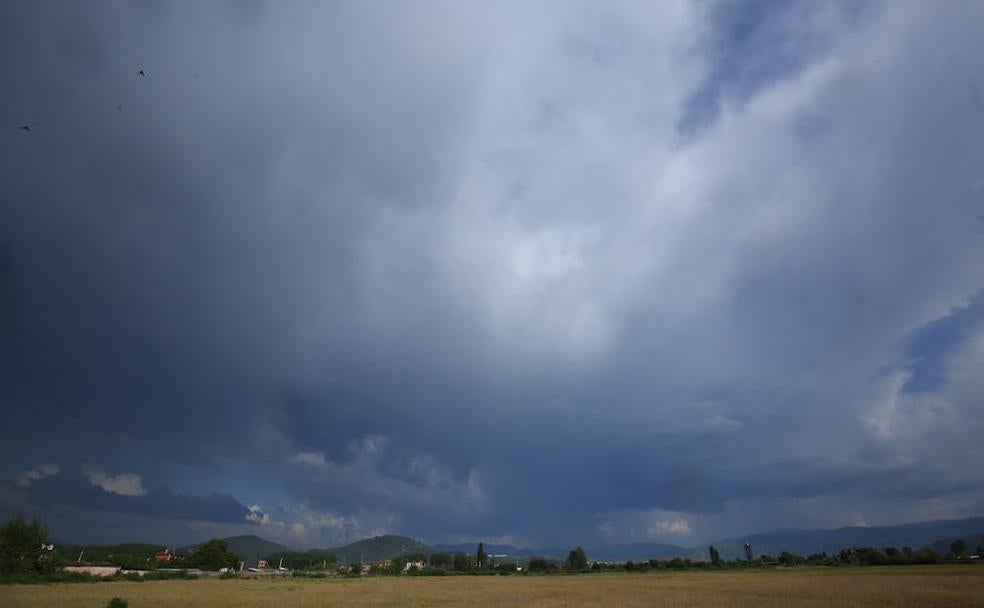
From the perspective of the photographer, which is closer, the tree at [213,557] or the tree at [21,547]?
the tree at [21,547]

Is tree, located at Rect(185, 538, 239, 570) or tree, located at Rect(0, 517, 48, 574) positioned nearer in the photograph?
tree, located at Rect(0, 517, 48, 574)

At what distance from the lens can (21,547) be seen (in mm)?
98875

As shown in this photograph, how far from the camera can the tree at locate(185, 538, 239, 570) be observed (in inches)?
6718

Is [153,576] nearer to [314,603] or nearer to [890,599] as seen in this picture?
[314,603]

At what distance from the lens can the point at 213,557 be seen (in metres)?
172

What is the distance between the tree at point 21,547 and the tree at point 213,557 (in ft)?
248

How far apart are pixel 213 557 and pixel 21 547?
269 ft

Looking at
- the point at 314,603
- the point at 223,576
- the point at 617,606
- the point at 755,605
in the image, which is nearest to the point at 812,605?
the point at 755,605

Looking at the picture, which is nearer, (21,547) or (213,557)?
(21,547)

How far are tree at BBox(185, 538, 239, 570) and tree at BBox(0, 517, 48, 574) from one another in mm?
75587

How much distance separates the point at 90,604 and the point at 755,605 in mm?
59790

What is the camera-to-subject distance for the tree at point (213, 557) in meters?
171

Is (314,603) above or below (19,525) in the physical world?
below

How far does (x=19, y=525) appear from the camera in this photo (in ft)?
328
